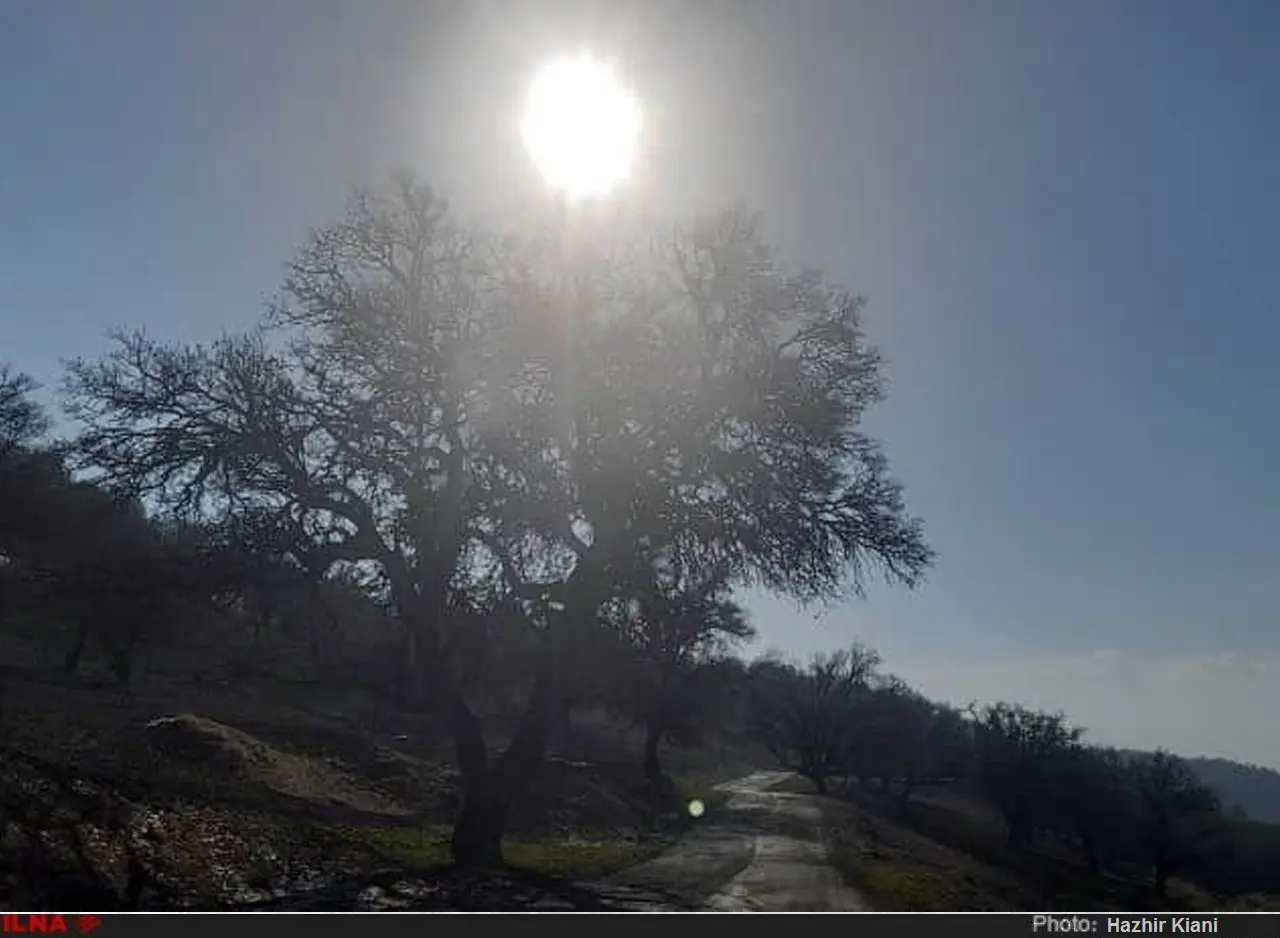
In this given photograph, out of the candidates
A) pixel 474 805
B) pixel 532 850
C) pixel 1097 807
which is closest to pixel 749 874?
pixel 532 850

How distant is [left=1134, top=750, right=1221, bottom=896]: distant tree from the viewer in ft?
159

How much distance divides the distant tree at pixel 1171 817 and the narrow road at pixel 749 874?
62.5 ft

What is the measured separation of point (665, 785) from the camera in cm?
5338

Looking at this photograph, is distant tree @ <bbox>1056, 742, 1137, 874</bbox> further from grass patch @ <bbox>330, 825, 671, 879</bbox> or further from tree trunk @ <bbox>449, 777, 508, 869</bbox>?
tree trunk @ <bbox>449, 777, 508, 869</bbox>

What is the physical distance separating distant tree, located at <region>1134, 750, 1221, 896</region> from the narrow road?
19.0m

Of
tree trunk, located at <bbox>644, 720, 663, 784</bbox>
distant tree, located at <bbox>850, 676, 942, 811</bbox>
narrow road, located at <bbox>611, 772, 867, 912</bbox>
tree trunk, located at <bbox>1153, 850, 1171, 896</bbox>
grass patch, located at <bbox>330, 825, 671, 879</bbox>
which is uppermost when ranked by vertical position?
distant tree, located at <bbox>850, 676, 942, 811</bbox>

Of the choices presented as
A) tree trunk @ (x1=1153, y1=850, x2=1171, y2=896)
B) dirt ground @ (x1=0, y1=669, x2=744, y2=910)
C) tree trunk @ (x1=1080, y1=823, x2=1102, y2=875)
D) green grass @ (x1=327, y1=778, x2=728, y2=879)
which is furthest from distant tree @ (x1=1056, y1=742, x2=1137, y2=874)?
green grass @ (x1=327, y1=778, x2=728, y2=879)

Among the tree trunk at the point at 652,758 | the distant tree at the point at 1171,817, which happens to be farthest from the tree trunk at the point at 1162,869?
the tree trunk at the point at 652,758

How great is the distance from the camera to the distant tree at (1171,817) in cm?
4831

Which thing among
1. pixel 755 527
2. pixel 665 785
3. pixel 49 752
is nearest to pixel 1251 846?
pixel 665 785

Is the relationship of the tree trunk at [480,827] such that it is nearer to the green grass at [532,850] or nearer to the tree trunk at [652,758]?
the green grass at [532,850]
